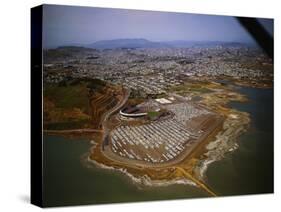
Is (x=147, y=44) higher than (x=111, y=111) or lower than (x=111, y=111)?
higher

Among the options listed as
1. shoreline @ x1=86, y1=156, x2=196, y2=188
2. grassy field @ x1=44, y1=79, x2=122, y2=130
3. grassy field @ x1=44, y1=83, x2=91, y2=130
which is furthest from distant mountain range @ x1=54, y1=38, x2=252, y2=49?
shoreline @ x1=86, y1=156, x2=196, y2=188

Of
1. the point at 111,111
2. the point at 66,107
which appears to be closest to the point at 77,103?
the point at 66,107

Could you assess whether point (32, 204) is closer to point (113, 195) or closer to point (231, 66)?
point (113, 195)

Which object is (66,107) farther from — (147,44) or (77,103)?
(147,44)

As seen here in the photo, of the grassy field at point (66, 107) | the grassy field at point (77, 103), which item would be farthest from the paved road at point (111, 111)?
the grassy field at point (66, 107)

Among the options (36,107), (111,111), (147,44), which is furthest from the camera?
(147,44)

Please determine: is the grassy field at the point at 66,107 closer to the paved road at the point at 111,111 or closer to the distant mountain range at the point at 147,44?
the paved road at the point at 111,111

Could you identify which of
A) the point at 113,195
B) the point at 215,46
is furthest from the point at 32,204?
the point at 215,46

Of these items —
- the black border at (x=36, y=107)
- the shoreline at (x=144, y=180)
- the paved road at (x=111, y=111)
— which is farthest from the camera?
the paved road at (x=111, y=111)

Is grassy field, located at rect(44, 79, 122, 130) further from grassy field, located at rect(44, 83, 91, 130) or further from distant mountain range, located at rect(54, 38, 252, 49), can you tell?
distant mountain range, located at rect(54, 38, 252, 49)

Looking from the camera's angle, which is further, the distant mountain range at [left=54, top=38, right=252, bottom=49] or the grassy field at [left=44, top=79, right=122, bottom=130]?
the distant mountain range at [left=54, top=38, right=252, bottom=49]

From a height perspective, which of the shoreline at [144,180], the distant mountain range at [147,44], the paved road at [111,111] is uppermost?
the distant mountain range at [147,44]
